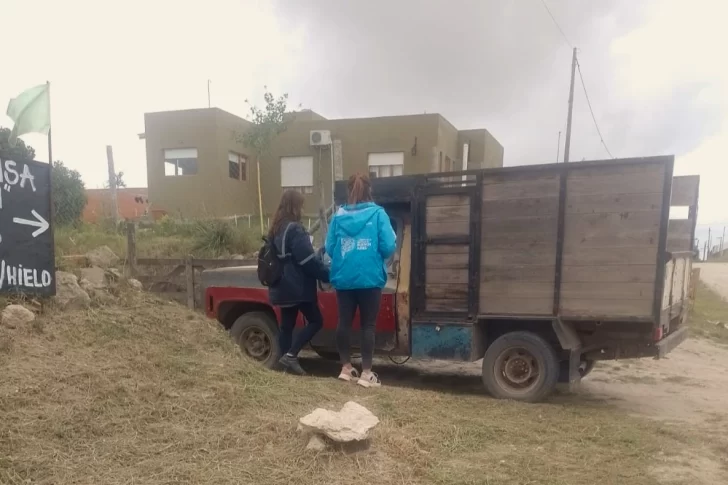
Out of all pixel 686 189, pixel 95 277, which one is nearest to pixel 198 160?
pixel 95 277

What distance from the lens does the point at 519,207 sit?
4527mm

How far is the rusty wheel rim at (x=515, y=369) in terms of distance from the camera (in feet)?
15.1

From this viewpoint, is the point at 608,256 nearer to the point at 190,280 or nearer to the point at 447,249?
the point at 447,249

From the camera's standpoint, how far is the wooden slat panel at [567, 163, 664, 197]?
4.03 m

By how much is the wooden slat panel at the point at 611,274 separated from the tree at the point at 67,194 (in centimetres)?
1256

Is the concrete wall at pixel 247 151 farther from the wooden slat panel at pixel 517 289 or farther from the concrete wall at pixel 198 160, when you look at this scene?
the wooden slat panel at pixel 517 289

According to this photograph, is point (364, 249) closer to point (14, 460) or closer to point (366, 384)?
point (366, 384)

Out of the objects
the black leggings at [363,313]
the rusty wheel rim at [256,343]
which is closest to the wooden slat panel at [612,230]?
the black leggings at [363,313]

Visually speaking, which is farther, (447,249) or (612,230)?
(447,249)

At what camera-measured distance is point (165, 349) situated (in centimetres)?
420

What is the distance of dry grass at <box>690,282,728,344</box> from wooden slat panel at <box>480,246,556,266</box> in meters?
6.43

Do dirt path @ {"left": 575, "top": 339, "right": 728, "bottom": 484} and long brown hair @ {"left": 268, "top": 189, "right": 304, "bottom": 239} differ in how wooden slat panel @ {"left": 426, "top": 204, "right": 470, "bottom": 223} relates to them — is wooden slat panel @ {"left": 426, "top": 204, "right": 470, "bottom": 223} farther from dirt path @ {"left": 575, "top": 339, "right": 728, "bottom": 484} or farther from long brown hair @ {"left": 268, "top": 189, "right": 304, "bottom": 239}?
dirt path @ {"left": 575, "top": 339, "right": 728, "bottom": 484}

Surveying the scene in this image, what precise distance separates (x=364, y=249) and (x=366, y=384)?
1164 mm

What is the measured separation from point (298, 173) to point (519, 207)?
54.1 ft
